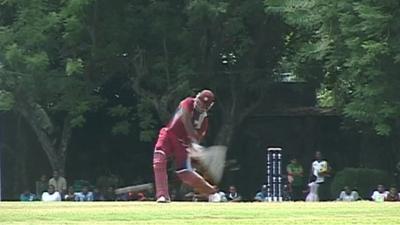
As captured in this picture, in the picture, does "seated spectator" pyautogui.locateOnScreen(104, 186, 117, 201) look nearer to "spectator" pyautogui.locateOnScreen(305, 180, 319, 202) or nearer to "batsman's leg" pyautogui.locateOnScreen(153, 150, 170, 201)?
"spectator" pyautogui.locateOnScreen(305, 180, 319, 202)

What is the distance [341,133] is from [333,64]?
788cm

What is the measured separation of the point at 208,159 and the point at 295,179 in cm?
1732

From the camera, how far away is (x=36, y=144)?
39469mm

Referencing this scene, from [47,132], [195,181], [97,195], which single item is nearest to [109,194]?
[97,195]

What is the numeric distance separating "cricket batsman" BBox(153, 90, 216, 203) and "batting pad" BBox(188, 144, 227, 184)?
118mm

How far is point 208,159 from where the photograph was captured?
1769 cm

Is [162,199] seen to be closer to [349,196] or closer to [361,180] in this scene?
[349,196]

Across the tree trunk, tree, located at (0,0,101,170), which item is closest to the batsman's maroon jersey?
tree, located at (0,0,101,170)

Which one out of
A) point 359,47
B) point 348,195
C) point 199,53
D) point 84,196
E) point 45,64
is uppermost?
point 199,53

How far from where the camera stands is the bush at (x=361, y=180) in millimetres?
32656

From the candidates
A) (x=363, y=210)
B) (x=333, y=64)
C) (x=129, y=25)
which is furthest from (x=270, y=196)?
(x=363, y=210)

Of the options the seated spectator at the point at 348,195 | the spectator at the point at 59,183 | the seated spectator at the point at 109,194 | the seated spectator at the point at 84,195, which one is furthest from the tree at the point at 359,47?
the spectator at the point at 59,183

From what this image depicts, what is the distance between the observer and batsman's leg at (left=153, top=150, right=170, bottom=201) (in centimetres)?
1753

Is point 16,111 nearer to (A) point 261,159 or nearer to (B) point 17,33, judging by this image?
(B) point 17,33
